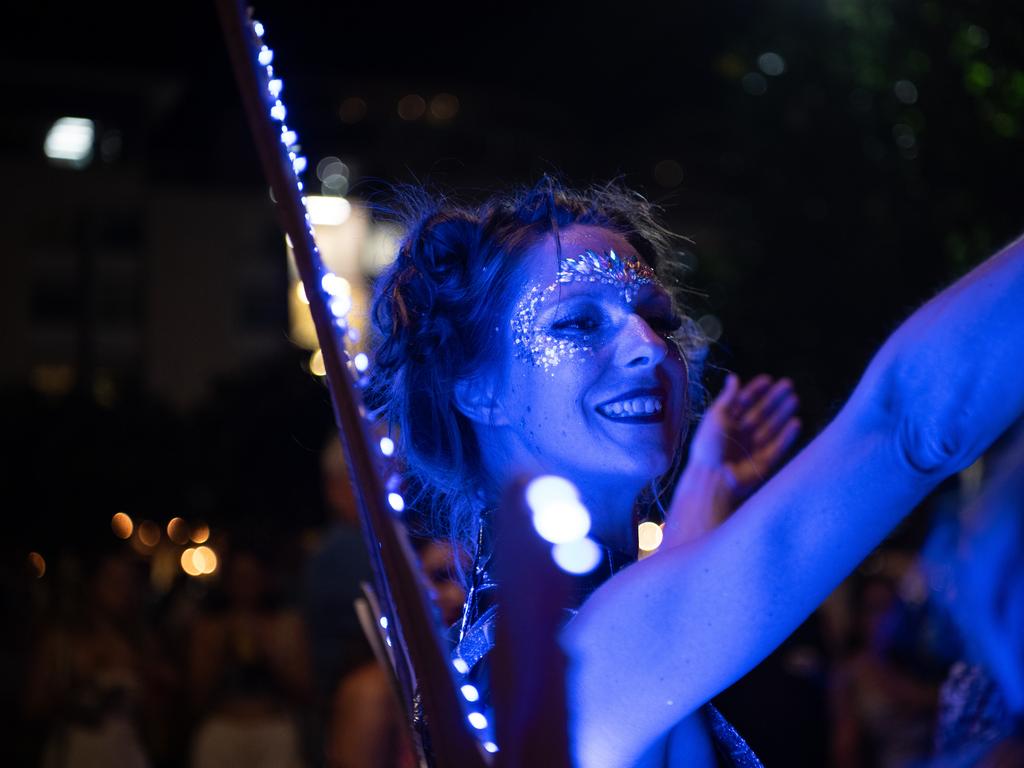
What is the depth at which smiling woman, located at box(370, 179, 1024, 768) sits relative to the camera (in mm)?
1027

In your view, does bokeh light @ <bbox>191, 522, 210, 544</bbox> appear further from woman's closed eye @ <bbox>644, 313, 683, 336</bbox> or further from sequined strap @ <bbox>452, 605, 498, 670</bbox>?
sequined strap @ <bbox>452, 605, 498, 670</bbox>

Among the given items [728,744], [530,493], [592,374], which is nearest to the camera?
[530,493]

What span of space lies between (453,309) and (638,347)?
13.1 inches

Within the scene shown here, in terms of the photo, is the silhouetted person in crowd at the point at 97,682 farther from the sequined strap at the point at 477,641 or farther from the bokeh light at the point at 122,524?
the bokeh light at the point at 122,524

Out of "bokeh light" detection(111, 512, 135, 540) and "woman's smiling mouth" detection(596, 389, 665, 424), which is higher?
"bokeh light" detection(111, 512, 135, 540)

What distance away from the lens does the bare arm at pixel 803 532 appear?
98cm

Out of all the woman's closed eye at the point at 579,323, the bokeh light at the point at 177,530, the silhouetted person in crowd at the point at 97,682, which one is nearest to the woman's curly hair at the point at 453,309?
the woman's closed eye at the point at 579,323

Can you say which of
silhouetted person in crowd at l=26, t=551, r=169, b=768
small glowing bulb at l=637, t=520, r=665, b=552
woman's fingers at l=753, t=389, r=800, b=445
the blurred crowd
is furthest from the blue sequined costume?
silhouetted person in crowd at l=26, t=551, r=169, b=768

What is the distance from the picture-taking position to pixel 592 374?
1.59m

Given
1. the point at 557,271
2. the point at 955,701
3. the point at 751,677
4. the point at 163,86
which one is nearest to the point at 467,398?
the point at 557,271

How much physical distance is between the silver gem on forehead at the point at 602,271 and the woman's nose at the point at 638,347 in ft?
0.23

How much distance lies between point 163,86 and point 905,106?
53572mm

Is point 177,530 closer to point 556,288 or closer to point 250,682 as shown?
point 250,682

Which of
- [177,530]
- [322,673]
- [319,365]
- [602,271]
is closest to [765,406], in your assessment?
[602,271]
